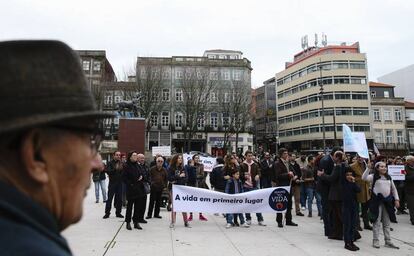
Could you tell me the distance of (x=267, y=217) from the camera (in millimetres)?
11242

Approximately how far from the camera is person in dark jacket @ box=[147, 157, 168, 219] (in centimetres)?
1049

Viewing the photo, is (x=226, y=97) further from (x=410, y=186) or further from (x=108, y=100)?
(x=410, y=186)

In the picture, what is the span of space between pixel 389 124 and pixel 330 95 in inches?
442

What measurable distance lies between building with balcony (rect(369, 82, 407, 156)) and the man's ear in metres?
64.0

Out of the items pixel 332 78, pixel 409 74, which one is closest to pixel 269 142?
pixel 332 78

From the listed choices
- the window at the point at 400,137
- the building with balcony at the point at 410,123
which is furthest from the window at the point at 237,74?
the building with balcony at the point at 410,123

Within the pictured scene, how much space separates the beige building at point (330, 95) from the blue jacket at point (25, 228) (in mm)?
57292

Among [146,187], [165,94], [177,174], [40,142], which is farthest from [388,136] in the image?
[40,142]

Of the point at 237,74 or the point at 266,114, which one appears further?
the point at 266,114

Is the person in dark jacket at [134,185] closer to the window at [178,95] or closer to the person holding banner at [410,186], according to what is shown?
the person holding banner at [410,186]

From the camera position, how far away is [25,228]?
78 centimetres

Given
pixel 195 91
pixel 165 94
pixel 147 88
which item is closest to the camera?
pixel 147 88

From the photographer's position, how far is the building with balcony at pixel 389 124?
58688mm

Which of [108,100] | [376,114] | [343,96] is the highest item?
[343,96]
